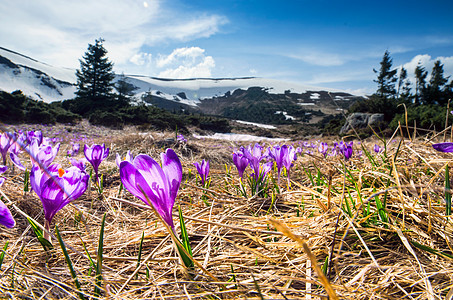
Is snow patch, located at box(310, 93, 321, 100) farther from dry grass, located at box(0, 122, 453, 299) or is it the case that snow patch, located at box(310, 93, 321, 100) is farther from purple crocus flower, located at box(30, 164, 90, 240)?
purple crocus flower, located at box(30, 164, 90, 240)

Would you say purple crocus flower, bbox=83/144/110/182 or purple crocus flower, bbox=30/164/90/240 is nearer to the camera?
purple crocus flower, bbox=30/164/90/240

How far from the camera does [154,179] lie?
83 cm

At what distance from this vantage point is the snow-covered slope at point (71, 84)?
38.4 m

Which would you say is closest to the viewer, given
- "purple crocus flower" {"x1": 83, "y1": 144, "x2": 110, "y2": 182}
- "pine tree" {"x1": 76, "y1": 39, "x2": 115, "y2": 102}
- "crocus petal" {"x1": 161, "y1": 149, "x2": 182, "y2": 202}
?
"crocus petal" {"x1": 161, "y1": 149, "x2": 182, "y2": 202}

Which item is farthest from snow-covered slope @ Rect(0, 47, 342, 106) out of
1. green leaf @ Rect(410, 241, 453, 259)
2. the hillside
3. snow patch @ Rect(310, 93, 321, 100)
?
green leaf @ Rect(410, 241, 453, 259)

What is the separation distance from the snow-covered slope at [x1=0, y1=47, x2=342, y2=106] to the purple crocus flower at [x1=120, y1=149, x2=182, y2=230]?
44944mm

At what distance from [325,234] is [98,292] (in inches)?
33.7

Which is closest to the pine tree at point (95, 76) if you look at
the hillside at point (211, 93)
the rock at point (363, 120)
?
the hillside at point (211, 93)

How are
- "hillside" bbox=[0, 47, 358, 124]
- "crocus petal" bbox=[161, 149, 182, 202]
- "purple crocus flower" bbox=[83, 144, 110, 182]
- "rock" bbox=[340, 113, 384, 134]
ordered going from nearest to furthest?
1. "crocus petal" bbox=[161, 149, 182, 202]
2. "purple crocus flower" bbox=[83, 144, 110, 182]
3. "rock" bbox=[340, 113, 384, 134]
4. "hillside" bbox=[0, 47, 358, 124]

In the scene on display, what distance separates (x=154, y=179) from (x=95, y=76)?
3257 cm

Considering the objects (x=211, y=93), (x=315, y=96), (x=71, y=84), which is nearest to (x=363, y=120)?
(x=71, y=84)

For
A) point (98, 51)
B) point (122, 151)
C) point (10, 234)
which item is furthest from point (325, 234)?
point (98, 51)

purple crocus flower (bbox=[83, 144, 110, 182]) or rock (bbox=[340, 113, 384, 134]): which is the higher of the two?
rock (bbox=[340, 113, 384, 134])

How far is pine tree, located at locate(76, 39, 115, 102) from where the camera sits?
2672 centimetres
